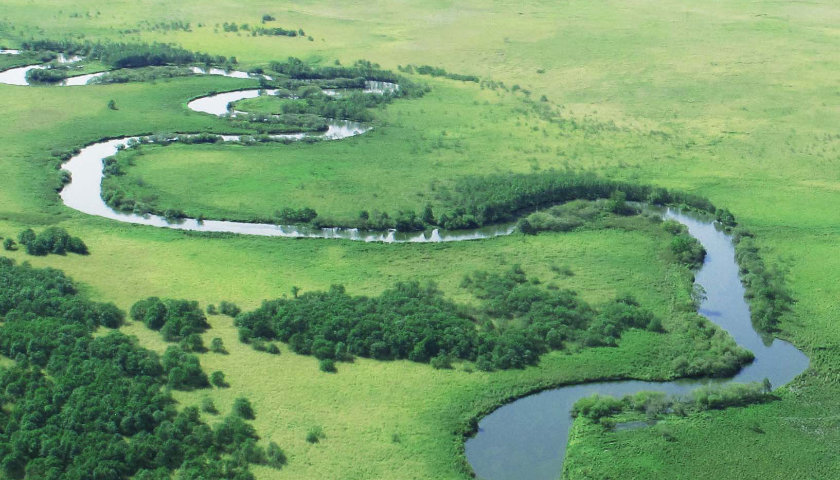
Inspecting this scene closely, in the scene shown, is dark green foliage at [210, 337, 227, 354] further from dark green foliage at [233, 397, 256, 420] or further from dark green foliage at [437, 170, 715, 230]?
dark green foliage at [437, 170, 715, 230]

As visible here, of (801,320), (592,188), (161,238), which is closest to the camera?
(801,320)

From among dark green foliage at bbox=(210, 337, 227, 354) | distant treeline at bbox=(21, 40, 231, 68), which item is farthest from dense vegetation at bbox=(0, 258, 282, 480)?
distant treeline at bbox=(21, 40, 231, 68)

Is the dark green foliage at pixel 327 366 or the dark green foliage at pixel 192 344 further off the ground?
the dark green foliage at pixel 192 344

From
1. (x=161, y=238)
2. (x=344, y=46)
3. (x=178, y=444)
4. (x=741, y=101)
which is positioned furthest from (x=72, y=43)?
(x=178, y=444)

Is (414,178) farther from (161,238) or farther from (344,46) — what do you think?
(344,46)

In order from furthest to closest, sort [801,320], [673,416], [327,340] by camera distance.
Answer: [801,320] → [327,340] → [673,416]

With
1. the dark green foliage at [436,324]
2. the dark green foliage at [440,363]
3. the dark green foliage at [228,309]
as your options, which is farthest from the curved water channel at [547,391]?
the dark green foliage at [228,309]

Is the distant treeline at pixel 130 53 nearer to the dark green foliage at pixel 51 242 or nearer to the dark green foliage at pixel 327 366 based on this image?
the dark green foliage at pixel 51 242
